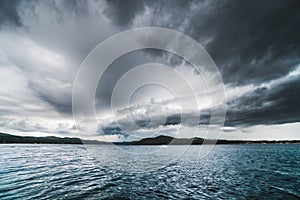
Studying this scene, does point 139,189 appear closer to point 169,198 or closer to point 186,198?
point 169,198

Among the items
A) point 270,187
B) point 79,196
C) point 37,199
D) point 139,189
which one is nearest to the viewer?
point 37,199

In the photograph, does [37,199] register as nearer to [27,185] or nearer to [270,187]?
[27,185]

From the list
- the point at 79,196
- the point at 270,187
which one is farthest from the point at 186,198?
the point at 270,187

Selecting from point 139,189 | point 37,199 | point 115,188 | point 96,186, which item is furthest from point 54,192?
point 139,189

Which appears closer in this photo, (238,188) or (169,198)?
(169,198)

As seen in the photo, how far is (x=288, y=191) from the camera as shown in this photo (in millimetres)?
18953

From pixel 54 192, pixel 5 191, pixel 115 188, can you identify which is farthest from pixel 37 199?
pixel 115 188

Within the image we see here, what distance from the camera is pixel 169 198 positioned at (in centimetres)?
1589

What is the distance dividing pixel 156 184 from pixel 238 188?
1051 centimetres

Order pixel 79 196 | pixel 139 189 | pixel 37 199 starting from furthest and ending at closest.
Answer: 1. pixel 139 189
2. pixel 79 196
3. pixel 37 199

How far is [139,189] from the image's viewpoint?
61.8 feet

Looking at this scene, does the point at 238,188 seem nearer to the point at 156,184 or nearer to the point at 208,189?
the point at 208,189

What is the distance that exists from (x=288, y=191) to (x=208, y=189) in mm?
9560

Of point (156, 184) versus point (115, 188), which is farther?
point (156, 184)
